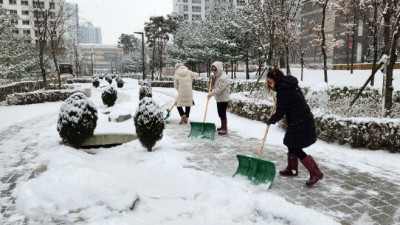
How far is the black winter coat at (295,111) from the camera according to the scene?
445cm

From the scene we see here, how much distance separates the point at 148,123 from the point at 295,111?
9.75 ft

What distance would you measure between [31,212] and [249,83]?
16582 millimetres

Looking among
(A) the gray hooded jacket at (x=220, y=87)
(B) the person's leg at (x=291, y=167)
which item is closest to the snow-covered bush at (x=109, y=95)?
(A) the gray hooded jacket at (x=220, y=87)

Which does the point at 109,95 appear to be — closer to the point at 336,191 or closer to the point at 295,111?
the point at 295,111

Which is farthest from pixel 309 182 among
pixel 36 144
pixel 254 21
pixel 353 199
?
pixel 254 21

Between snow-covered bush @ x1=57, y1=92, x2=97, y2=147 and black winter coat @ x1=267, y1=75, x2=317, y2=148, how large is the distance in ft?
13.5

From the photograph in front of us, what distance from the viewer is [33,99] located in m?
17.6

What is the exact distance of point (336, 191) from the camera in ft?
14.9

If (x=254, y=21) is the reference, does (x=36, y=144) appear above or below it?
below

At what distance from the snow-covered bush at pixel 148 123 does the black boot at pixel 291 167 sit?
2540mm

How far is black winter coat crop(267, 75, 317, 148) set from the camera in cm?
445

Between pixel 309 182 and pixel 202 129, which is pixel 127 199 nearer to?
pixel 309 182

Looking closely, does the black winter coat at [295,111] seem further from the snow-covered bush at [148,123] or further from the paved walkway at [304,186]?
the snow-covered bush at [148,123]

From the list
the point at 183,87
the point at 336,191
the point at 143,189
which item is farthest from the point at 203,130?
the point at 336,191
